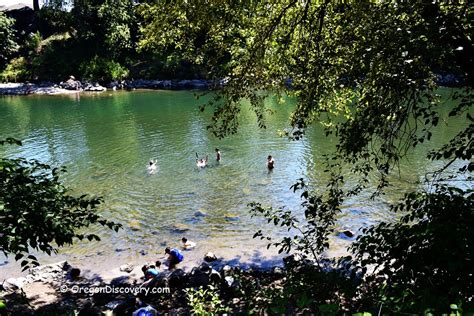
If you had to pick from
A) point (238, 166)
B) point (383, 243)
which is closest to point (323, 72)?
point (383, 243)

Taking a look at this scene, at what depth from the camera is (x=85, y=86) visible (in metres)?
51.4

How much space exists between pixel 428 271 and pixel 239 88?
4.94 m

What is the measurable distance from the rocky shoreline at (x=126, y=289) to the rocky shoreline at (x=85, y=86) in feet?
127

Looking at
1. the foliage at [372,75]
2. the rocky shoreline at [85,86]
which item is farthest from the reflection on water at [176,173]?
the rocky shoreline at [85,86]

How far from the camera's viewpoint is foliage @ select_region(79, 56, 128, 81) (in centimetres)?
5322

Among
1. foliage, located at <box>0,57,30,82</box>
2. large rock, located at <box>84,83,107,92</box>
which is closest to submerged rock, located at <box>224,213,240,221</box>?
large rock, located at <box>84,83,107,92</box>

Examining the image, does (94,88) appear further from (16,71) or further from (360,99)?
(360,99)

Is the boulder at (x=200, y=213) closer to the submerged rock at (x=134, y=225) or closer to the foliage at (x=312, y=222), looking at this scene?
the submerged rock at (x=134, y=225)

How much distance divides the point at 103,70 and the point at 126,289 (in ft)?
162

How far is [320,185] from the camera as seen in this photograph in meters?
16.1

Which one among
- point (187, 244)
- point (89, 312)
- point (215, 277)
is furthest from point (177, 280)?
point (187, 244)

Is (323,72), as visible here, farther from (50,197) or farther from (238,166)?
(238,166)

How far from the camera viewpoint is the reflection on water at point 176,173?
12.1m

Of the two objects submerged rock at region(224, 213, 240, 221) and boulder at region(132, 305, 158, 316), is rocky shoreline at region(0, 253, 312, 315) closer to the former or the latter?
boulder at region(132, 305, 158, 316)
